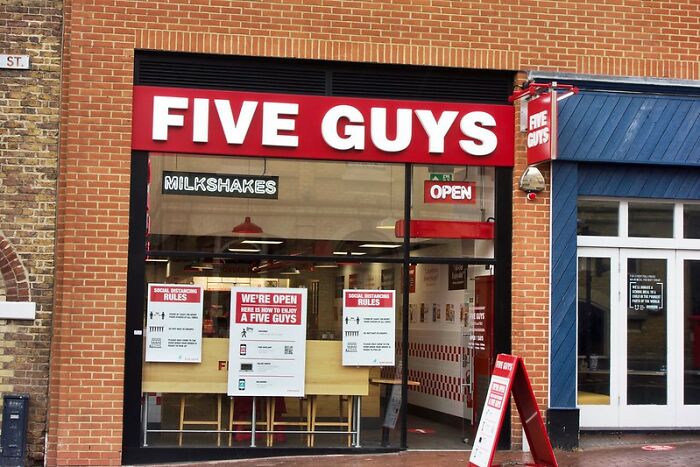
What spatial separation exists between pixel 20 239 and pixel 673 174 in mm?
7693

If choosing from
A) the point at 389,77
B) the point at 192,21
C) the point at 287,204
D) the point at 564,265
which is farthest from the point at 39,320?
the point at 564,265

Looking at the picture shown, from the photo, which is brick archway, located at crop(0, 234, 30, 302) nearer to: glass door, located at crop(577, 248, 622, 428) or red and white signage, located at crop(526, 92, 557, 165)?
red and white signage, located at crop(526, 92, 557, 165)

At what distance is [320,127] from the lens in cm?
1153

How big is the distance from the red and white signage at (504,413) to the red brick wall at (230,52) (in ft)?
5.39

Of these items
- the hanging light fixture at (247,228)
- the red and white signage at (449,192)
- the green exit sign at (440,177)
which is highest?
the green exit sign at (440,177)

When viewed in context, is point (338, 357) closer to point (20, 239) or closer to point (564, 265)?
point (564, 265)

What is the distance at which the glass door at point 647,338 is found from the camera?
1230 cm

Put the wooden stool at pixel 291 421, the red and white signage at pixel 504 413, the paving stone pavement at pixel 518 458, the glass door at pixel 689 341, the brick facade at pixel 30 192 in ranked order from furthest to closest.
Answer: the glass door at pixel 689 341
the wooden stool at pixel 291 421
the brick facade at pixel 30 192
the paving stone pavement at pixel 518 458
the red and white signage at pixel 504 413

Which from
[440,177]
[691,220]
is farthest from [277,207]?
[691,220]

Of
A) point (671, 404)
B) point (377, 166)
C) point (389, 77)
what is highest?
point (389, 77)

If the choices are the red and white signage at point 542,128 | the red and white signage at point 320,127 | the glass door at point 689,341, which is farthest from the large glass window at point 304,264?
the glass door at point 689,341

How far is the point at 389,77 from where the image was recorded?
11805 millimetres

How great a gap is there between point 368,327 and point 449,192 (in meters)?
1.85

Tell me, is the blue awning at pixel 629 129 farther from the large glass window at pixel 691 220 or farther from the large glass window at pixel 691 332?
the large glass window at pixel 691 332
